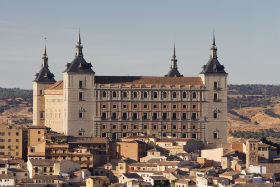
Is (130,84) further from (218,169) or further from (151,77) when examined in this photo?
(218,169)

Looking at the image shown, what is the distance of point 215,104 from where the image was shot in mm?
175125

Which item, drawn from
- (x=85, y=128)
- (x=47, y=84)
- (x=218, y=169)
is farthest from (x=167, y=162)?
(x=47, y=84)

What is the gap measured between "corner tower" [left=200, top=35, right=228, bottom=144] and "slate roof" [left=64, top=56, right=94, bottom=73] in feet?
64.3

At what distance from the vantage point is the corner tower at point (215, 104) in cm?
17425

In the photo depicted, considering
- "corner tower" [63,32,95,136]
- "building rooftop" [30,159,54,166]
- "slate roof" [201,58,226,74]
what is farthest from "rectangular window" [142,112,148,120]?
"building rooftop" [30,159,54,166]

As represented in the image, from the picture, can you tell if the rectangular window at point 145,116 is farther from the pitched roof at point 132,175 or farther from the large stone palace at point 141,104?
the pitched roof at point 132,175

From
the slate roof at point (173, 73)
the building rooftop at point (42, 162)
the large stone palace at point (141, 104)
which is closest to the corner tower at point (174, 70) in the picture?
the slate roof at point (173, 73)

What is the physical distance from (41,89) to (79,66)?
20336 mm

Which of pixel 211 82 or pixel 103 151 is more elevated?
pixel 211 82

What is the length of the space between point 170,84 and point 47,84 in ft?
86.3

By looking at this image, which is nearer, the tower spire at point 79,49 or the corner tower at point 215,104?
the corner tower at point 215,104

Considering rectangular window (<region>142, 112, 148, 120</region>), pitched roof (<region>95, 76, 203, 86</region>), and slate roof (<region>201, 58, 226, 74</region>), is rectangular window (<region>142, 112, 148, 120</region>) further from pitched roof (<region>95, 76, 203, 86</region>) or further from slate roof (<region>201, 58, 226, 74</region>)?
slate roof (<region>201, 58, 226, 74</region>)

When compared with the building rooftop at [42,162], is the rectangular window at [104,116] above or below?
above

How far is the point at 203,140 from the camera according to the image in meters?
173
